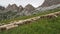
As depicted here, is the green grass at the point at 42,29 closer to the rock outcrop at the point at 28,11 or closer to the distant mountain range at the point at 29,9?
the distant mountain range at the point at 29,9

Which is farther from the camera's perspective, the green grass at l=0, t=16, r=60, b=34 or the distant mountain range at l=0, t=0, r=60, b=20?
the distant mountain range at l=0, t=0, r=60, b=20

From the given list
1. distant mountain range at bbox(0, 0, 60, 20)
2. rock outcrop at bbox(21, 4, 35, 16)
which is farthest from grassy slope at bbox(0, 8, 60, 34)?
rock outcrop at bbox(21, 4, 35, 16)

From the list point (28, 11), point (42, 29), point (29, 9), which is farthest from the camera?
point (29, 9)

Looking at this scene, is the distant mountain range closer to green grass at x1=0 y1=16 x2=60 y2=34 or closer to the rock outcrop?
the rock outcrop

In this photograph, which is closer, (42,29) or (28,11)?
(42,29)

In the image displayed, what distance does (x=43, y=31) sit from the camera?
1861 centimetres

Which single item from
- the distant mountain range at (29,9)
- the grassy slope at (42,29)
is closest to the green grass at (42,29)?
the grassy slope at (42,29)

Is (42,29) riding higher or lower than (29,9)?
higher

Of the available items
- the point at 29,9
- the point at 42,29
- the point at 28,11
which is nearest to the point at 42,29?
the point at 42,29

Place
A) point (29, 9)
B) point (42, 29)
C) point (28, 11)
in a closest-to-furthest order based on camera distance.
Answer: point (42, 29), point (28, 11), point (29, 9)

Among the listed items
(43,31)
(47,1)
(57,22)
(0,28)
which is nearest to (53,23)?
(57,22)

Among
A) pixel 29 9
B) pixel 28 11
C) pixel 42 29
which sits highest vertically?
pixel 42 29

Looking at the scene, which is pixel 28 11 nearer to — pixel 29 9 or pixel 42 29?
pixel 29 9

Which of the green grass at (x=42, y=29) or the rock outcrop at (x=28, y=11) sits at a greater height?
the green grass at (x=42, y=29)
